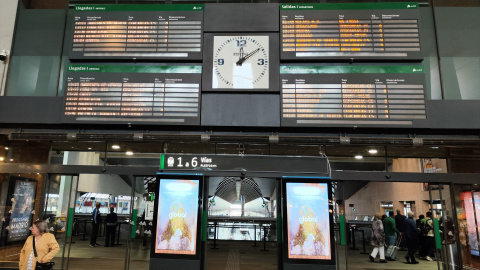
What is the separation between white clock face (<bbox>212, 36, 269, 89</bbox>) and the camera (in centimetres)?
738

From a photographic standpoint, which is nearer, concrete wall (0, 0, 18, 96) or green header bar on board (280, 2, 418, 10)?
green header bar on board (280, 2, 418, 10)

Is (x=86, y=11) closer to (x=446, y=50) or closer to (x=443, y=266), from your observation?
(x=446, y=50)

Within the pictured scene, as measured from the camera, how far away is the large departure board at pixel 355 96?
6.99 metres

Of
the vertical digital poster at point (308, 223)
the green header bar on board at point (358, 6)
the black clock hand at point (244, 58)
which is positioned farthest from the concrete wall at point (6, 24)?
the vertical digital poster at point (308, 223)

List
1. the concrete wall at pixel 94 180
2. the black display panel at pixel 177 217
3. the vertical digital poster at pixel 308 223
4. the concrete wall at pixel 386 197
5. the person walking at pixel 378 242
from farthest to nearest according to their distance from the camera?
the concrete wall at pixel 386 197, the person walking at pixel 378 242, the concrete wall at pixel 94 180, the black display panel at pixel 177 217, the vertical digital poster at pixel 308 223

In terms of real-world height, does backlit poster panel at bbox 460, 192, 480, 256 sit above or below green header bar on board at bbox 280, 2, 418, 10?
below

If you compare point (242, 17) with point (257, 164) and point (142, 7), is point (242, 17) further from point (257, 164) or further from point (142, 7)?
point (257, 164)

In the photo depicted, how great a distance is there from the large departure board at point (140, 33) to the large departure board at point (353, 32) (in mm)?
2118

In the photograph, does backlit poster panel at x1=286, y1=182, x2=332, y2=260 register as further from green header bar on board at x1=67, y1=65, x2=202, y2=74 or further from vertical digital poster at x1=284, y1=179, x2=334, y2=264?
green header bar on board at x1=67, y1=65, x2=202, y2=74

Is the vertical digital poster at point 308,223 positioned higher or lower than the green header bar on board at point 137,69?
lower

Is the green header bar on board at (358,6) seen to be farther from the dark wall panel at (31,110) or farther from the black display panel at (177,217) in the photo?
the dark wall panel at (31,110)

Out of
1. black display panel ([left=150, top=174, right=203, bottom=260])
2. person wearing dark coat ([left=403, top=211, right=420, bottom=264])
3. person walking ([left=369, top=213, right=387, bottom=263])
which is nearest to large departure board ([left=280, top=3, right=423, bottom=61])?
black display panel ([left=150, top=174, right=203, bottom=260])

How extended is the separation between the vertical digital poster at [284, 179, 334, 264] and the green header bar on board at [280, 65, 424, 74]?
2412 mm

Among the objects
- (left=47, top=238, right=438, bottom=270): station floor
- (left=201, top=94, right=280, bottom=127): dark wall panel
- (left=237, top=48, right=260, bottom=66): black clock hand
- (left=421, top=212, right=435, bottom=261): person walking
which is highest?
(left=237, top=48, right=260, bottom=66): black clock hand
